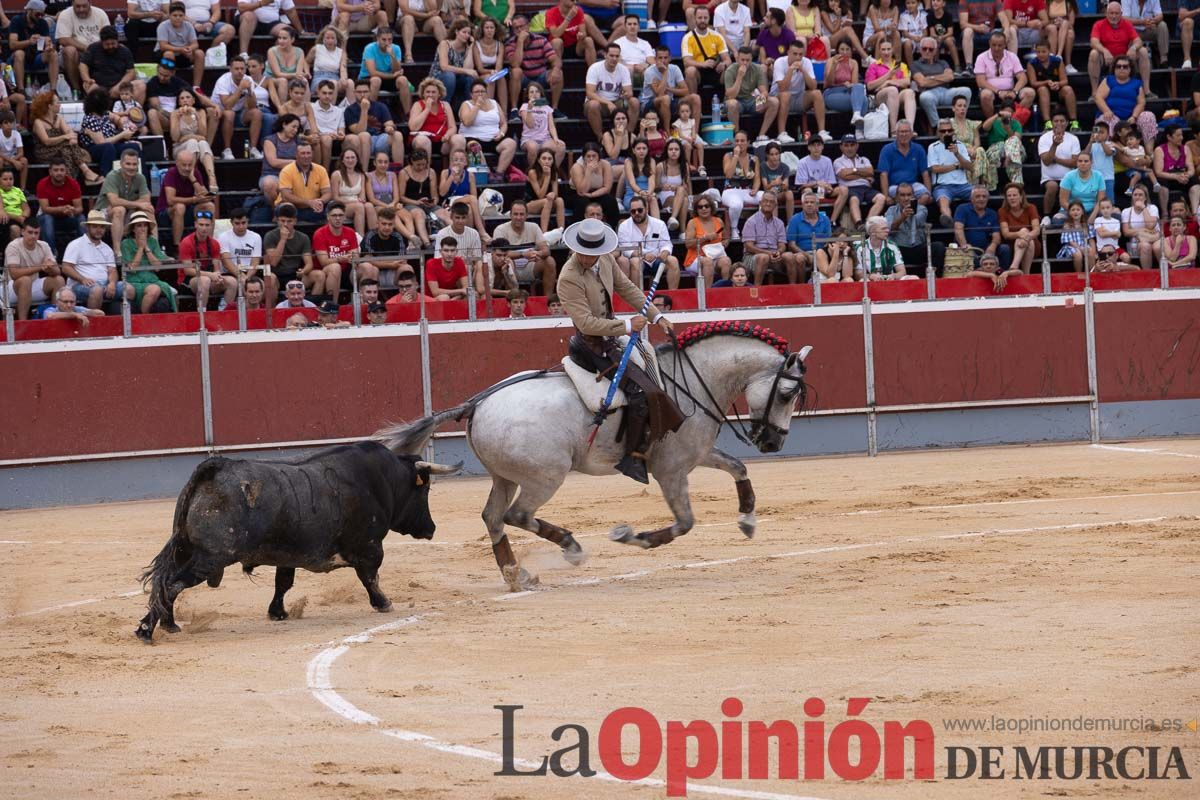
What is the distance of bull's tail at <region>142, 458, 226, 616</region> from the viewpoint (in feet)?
29.5

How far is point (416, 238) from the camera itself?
17844 mm

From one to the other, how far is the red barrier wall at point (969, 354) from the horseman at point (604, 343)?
27.7ft

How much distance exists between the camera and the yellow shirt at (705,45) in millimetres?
21641

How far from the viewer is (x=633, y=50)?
21422mm

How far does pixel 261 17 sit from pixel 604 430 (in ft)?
40.8

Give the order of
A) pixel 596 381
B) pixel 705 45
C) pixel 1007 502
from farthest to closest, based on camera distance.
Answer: pixel 705 45 → pixel 1007 502 → pixel 596 381

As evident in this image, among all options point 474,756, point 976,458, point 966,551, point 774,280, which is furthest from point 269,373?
→ point 474,756

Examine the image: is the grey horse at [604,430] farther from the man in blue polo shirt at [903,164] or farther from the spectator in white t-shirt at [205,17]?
the spectator in white t-shirt at [205,17]

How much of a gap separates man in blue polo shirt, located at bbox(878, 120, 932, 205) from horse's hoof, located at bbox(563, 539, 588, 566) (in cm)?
1077

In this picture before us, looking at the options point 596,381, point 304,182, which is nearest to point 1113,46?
point 304,182

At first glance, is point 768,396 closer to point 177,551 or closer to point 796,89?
point 177,551

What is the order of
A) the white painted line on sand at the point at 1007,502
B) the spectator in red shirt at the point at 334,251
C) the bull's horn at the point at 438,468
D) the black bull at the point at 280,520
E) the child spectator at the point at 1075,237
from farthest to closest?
the child spectator at the point at 1075,237
the spectator in red shirt at the point at 334,251
the white painted line on sand at the point at 1007,502
the bull's horn at the point at 438,468
the black bull at the point at 280,520

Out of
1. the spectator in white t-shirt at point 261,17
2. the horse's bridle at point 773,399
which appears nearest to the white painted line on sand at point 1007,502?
the horse's bridle at point 773,399

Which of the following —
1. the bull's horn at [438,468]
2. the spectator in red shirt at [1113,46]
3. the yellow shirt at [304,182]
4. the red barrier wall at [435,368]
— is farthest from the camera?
the spectator in red shirt at [1113,46]
